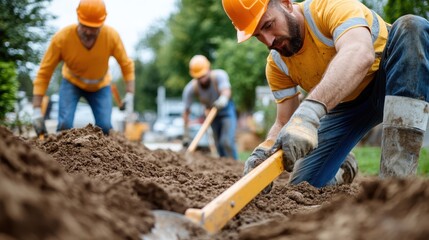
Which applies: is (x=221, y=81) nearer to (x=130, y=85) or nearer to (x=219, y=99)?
(x=219, y=99)

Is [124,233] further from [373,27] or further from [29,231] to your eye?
[373,27]

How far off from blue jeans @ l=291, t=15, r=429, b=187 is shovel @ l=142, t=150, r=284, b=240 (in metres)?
1.20

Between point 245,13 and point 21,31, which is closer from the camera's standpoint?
point 245,13

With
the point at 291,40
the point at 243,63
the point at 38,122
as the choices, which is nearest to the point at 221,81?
the point at 38,122

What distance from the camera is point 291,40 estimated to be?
3551 mm

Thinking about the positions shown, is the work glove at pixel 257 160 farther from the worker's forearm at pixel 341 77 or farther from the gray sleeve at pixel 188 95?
the gray sleeve at pixel 188 95

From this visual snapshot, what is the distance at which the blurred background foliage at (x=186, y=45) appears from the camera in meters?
8.86

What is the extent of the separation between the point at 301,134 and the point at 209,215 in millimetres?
823

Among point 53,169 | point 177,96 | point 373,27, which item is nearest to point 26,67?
point 373,27

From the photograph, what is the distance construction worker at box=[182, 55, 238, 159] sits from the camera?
30.7 ft

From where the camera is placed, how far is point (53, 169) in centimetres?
200

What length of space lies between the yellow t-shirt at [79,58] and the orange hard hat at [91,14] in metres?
0.19

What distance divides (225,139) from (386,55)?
19.9 ft

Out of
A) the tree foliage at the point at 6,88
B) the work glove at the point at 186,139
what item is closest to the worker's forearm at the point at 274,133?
the tree foliage at the point at 6,88
